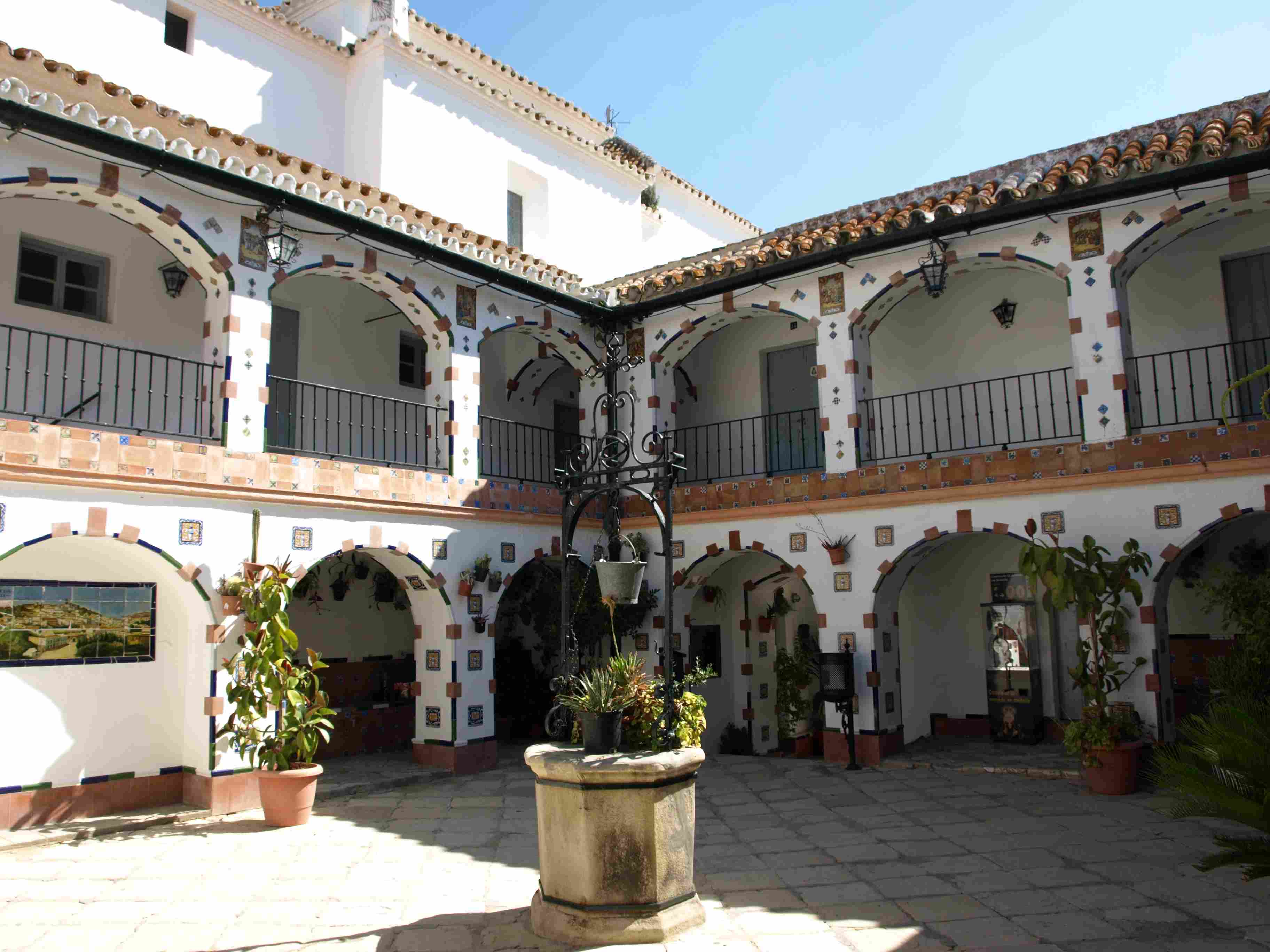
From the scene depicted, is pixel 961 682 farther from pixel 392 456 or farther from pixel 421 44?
pixel 421 44

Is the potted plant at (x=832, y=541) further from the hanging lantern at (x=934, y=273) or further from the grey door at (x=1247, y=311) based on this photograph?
the grey door at (x=1247, y=311)

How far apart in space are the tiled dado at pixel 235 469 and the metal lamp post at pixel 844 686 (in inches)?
148

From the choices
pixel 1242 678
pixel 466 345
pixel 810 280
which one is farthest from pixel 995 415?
pixel 466 345

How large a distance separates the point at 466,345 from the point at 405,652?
418 cm

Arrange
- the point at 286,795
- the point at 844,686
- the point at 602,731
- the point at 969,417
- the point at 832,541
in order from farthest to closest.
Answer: the point at 969,417 < the point at 832,541 < the point at 844,686 < the point at 286,795 < the point at 602,731

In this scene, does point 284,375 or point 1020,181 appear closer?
point 1020,181

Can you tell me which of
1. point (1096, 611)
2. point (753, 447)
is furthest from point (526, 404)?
point (1096, 611)

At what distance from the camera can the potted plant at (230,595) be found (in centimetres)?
833

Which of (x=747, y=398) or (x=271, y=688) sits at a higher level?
(x=747, y=398)

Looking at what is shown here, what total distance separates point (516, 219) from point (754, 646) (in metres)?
7.93

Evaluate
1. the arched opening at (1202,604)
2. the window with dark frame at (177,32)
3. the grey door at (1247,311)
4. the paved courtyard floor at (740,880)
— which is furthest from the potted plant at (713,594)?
the window with dark frame at (177,32)

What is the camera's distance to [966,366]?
12008mm

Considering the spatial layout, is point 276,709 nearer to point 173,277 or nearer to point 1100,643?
point 173,277

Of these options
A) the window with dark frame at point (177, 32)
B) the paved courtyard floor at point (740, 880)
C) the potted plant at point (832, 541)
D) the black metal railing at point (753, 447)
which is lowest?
the paved courtyard floor at point (740, 880)
